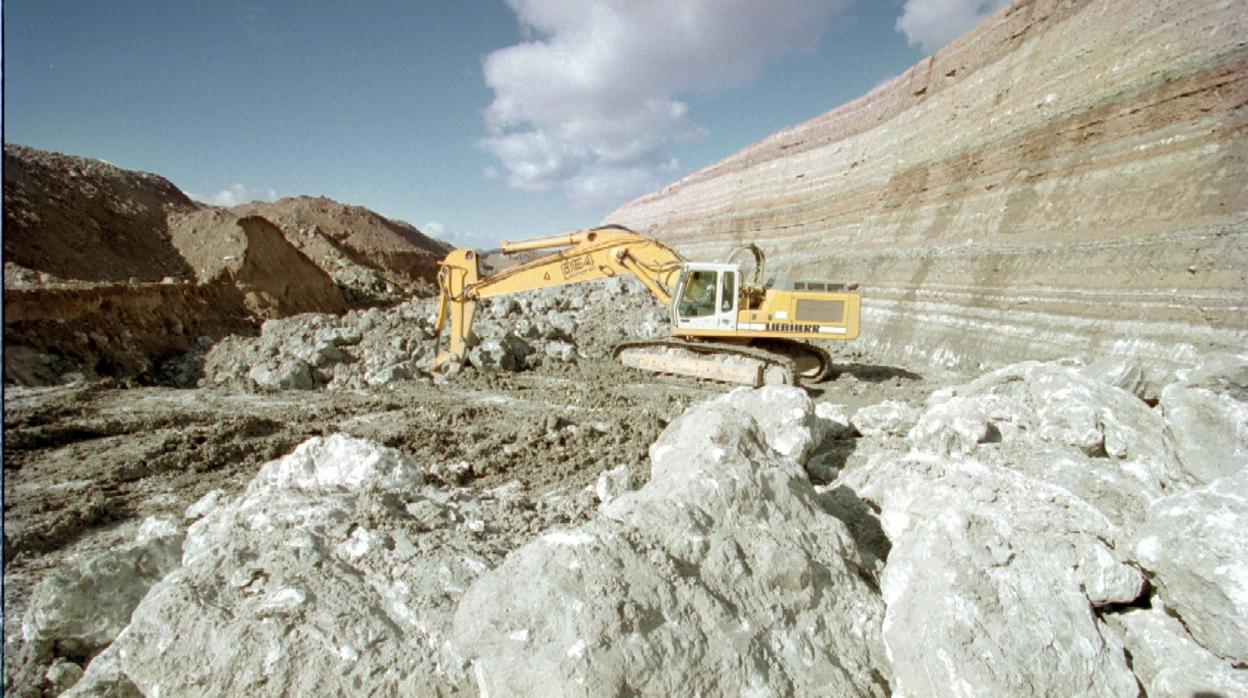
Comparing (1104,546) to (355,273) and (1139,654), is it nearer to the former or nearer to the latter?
(1139,654)

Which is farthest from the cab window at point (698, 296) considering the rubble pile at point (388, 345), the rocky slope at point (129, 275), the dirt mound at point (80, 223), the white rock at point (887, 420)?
the dirt mound at point (80, 223)

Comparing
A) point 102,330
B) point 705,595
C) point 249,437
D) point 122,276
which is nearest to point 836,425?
point 705,595

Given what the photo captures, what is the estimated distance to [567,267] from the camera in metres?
9.16

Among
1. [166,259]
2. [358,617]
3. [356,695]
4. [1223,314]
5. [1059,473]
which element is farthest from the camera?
[166,259]

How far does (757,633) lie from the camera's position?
1.96m

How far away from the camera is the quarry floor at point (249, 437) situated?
4.05 metres

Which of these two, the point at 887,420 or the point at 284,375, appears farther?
the point at 284,375

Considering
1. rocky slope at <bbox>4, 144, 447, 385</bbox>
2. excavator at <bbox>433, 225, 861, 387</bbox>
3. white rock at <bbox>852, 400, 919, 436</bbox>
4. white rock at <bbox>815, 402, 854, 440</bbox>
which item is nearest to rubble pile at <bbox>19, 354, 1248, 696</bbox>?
white rock at <bbox>852, 400, 919, 436</bbox>

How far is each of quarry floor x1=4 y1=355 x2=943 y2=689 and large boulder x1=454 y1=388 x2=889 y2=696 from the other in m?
1.10

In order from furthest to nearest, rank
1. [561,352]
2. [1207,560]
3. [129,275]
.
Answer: [129,275]
[561,352]
[1207,560]

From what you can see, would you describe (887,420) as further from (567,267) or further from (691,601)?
(567,267)

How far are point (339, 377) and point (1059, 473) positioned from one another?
809 centimetres

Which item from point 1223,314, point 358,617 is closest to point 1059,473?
point 358,617

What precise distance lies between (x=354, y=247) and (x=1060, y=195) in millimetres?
24846
